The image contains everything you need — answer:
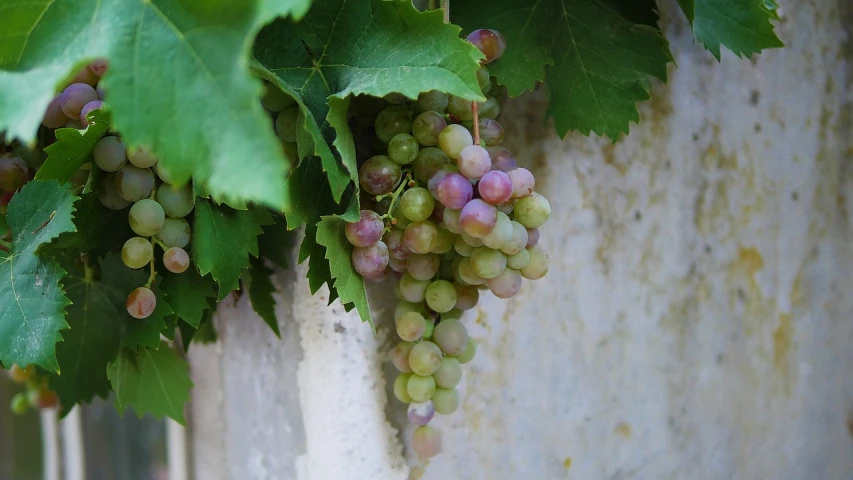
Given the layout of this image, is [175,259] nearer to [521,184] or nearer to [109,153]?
[109,153]

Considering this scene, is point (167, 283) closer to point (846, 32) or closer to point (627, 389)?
point (627, 389)

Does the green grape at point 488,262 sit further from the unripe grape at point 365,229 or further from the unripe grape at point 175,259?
the unripe grape at point 175,259

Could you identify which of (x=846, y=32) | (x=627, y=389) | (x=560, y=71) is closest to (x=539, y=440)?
(x=627, y=389)

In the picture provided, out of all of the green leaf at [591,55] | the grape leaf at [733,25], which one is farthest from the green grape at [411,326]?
the grape leaf at [733,25]

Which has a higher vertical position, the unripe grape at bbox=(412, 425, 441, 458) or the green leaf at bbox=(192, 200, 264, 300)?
the green leaf at bbox=(192, 200, 264, 300)

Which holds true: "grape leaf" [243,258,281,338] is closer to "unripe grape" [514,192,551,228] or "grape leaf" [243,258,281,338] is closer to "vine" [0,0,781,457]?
"vine" [0,0,781,457]

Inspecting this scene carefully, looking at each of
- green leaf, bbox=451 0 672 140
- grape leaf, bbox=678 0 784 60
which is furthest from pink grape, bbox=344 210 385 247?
grape leaf, bbox=678 0 784 60

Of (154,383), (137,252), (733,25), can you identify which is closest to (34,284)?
(137,252)
